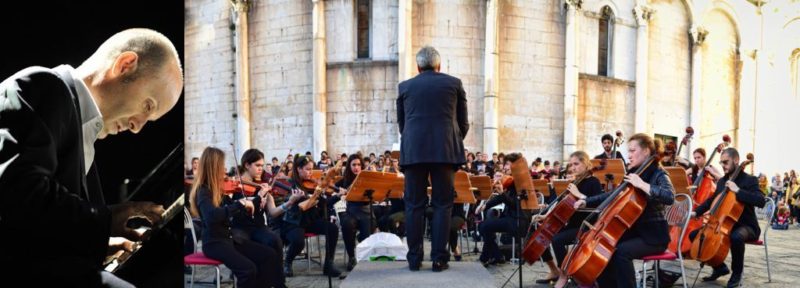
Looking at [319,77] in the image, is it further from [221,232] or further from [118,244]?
[118,244]

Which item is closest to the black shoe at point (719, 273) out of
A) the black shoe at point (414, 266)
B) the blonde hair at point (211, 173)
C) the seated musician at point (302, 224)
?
the black shoe at point (414, 266)

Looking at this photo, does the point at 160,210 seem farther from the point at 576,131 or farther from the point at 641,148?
the point at 576,131

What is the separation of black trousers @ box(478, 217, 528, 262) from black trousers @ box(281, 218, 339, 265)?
1.42 metres

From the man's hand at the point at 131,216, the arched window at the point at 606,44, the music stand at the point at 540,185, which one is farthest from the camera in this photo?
the arched window at the point at 606,44

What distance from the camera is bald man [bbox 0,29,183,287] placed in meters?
0.89

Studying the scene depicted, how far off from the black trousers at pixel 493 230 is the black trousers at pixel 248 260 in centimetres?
216

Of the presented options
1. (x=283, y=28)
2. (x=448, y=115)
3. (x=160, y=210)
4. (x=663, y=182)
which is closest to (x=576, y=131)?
(x=283, y=28)

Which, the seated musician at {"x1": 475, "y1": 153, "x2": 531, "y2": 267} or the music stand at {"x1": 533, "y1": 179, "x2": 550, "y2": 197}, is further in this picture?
the music stand at {"x1": 533, "y1": 179, "x2": 550, "y2": 197}

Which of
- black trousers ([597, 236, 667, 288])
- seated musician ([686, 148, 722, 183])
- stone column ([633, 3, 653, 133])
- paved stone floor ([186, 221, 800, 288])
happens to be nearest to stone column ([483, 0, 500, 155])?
stone column ([633, 3, 653, 133])

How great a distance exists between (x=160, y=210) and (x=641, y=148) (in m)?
2.71

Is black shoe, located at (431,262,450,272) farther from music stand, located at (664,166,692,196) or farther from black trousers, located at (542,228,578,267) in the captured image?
music stand, located at (664,166,692,196)

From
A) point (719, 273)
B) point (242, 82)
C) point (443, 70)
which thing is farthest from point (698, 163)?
point (242, 82)

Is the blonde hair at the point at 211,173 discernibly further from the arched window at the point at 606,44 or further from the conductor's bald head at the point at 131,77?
the arched window at the point at 606,44

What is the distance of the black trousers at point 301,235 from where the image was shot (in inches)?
162
